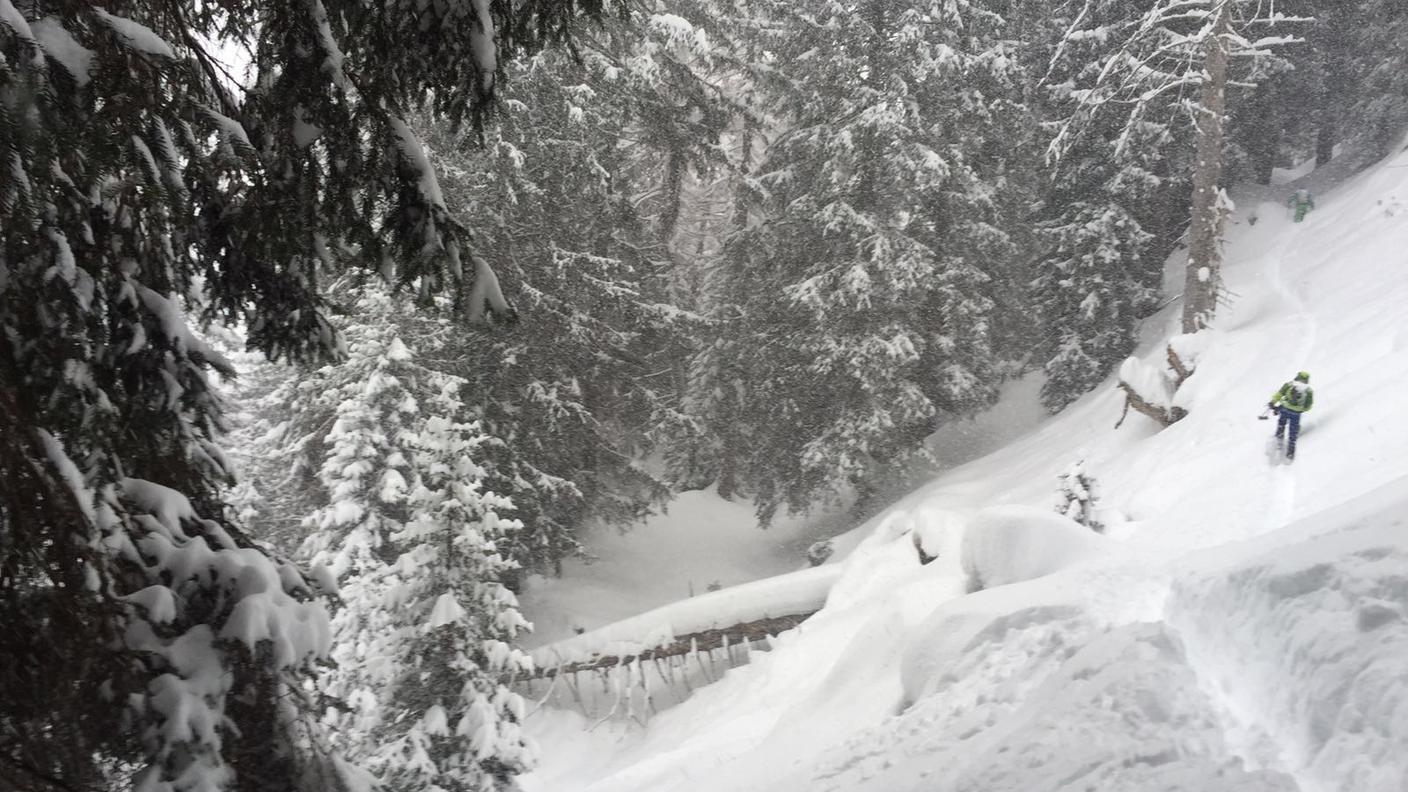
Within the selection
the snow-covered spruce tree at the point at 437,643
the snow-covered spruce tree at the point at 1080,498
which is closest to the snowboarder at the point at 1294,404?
the snow-covered spruce tree at the point at 1080,498

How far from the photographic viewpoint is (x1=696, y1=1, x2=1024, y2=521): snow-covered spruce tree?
17.3 meters

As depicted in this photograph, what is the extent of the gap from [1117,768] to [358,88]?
5.28 m

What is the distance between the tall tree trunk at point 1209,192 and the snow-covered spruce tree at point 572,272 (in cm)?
949

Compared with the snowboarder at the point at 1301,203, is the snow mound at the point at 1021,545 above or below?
below

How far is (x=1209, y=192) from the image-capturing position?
16.7 meters

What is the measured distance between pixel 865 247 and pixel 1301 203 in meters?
16.1

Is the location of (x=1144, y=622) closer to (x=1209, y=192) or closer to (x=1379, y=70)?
(x=1209, y=192)

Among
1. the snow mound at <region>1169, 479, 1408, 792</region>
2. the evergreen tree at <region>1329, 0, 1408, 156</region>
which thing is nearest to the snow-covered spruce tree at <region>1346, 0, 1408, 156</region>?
the evergreen tree at <region>1329, 0, 1408, 156</region>

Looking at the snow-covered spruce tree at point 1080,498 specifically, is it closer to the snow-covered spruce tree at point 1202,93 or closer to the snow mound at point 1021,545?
the snow mound at point 1021,545

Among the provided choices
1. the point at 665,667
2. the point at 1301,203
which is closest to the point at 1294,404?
the point at 665,667

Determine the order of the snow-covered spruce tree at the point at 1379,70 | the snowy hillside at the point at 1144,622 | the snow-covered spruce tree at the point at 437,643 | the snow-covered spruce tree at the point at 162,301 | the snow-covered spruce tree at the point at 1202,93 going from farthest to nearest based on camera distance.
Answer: the snow-covered spruce tree at the point at 1379,70
the snow-covered spruce tree at the point at 1202,93
the snow-covered spruce tree at the point at 437,643
the snowy hillside at the point at 1144,622
the snow-covered spruce tree at the point at 162,301

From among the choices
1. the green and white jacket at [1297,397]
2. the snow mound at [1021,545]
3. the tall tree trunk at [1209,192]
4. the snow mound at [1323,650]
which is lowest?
the snow mound at [1323,650]

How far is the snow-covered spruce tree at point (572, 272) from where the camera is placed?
48.2 ft

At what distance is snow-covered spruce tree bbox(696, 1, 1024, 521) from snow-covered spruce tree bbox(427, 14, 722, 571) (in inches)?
86.4
